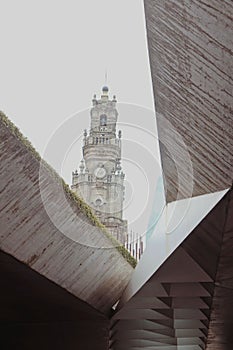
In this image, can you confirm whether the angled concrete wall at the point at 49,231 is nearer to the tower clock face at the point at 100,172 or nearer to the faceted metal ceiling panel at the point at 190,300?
the faceted metal ceiling panel at the point at 190,300

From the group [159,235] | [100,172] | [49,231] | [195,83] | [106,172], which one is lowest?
[49,231]

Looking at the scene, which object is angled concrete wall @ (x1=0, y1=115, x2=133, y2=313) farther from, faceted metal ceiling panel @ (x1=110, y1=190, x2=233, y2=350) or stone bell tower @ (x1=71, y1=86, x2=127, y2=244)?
faceted metal ceiling panel @ (x1=110, y1=190, x2=233, y2=350)

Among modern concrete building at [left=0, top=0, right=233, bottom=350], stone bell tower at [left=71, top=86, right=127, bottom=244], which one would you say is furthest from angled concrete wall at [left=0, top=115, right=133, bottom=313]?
stone bell tower at [left=71, top=86, right=127, bottom=244]

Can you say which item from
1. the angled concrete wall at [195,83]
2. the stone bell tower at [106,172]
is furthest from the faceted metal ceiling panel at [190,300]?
the stone bell tower at [106,172]

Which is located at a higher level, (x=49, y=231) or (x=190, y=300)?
(x=190, y=300)

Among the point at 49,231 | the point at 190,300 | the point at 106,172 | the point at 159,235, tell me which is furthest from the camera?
the point at 106,172

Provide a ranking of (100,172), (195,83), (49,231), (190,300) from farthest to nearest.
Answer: (100,172), (190,300), (49,231), (195,83)

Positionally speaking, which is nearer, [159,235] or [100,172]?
[159,235]

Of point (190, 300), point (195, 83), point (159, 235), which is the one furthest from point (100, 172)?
point (195, 83)

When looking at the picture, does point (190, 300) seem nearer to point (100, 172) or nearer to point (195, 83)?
point (100, 172)
